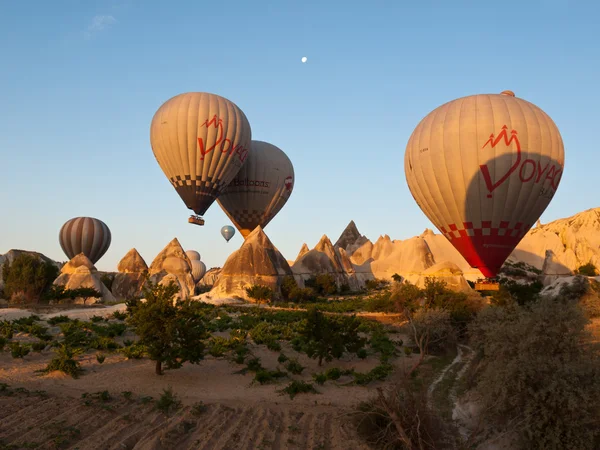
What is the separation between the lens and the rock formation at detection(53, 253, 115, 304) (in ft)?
139

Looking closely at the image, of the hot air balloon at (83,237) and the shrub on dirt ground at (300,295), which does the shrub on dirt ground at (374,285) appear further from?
the hot air balloon at (83,237)

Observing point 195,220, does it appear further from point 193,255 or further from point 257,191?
point 193,255

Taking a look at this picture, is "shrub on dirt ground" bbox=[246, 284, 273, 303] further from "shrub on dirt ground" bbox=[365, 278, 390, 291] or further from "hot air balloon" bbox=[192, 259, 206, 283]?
"hot air balloon" bbox=[192, 259, 206, 283]

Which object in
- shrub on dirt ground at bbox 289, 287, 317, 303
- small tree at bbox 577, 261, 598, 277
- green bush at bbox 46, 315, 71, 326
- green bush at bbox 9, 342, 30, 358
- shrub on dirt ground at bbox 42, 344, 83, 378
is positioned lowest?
shrub on dirt ground at bbox 42, 344, 83, 378

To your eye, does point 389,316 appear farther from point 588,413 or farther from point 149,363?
point 588,413

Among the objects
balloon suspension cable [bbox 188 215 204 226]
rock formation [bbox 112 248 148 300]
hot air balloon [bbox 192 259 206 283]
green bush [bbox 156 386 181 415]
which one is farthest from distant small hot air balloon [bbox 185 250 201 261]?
green bush [bbox 156 386 181 415]

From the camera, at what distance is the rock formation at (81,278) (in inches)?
1668

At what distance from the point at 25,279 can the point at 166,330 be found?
1070 inches

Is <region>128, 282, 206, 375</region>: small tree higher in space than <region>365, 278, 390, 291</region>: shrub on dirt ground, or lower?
lower

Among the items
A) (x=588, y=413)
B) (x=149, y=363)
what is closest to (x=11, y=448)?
(x=149, y=363)

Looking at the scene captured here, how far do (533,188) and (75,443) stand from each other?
107 ft

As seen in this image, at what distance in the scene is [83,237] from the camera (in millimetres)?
65500

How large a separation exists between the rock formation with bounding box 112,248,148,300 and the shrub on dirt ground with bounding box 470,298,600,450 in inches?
1824

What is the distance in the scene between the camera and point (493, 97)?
35.0 meters
